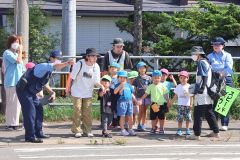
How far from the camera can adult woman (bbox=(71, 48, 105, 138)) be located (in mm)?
11664

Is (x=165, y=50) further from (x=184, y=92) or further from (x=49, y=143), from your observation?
(x=49, y=143)

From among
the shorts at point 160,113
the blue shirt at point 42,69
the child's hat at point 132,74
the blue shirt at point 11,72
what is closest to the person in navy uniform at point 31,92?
the blue shirt at point 42,69

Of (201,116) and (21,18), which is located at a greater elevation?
(21,18)

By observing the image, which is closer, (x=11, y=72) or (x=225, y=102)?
(x=11, y=72)

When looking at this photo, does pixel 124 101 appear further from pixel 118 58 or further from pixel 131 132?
pixel 118 58

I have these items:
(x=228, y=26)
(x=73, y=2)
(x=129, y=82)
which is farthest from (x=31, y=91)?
(x=228, y=26)

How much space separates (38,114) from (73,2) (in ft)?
22.2

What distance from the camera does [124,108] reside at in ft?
39.2

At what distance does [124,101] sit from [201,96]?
5.15 ft

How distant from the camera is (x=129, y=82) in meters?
12.4

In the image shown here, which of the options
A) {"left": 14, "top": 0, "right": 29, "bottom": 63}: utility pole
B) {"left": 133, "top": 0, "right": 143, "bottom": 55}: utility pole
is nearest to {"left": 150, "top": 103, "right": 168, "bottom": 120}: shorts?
{"left": 14, "top": 0, "right": 29, "bottom": 63}: utility pole

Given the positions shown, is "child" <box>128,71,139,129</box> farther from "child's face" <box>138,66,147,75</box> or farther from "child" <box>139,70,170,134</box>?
"child" <box>139,70,170,134</box>

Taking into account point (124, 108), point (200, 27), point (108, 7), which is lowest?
point (124, 108)

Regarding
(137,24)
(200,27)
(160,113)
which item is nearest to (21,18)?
(160,113)
